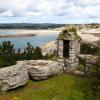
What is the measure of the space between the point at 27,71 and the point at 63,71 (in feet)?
9.54

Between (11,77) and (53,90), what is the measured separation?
8.58ft

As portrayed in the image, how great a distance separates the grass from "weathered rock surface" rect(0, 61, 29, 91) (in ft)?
1.53

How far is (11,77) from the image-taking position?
59.1 feet

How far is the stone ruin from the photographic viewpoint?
68.5ft

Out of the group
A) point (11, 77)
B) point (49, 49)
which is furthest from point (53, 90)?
point (49, 49)

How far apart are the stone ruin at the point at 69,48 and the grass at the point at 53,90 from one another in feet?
4.76

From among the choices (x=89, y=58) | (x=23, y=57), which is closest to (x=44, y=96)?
(x=89, y=58)

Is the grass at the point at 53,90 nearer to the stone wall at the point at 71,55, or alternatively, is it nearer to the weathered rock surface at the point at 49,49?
the stone wall at the point at 71,55

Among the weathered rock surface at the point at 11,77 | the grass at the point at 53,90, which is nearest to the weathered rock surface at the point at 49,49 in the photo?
the grass at the point at 53,90

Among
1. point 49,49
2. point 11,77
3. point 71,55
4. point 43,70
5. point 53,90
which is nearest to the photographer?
point 11,77

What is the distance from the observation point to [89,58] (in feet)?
67.4

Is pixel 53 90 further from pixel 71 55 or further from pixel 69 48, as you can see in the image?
pixel 69 48

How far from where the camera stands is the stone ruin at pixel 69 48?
20875mm

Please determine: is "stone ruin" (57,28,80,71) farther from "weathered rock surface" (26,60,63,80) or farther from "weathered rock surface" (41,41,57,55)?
"weathered rock surface" (41,41,57,55)
